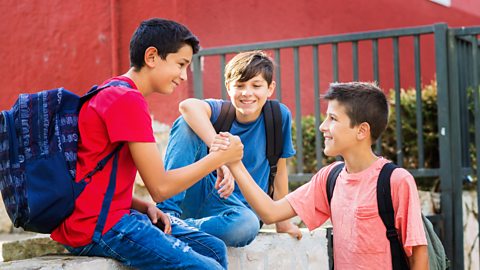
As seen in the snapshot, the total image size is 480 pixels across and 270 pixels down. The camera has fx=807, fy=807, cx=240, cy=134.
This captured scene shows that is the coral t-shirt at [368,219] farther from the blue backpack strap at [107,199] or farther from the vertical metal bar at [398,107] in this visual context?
the vertical metal bar at [398,107]

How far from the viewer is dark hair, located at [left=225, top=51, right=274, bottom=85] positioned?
4.03m

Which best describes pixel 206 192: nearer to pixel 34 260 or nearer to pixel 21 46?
pixel 34 260

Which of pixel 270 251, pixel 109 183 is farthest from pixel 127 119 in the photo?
pixel 270 251

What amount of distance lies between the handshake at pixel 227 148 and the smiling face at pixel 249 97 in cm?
76

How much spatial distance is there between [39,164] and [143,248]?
46cm

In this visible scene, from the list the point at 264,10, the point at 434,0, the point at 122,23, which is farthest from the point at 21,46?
the point at 434,0

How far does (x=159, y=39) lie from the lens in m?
3.11

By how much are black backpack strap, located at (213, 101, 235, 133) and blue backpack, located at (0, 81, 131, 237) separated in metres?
1.24

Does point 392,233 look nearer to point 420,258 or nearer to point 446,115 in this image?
point 420,258

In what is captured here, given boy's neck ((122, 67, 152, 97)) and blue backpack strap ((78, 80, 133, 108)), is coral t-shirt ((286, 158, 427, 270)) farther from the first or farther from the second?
blue backpack strap ((78, 80, 133, 108))

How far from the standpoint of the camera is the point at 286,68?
8.13 metres

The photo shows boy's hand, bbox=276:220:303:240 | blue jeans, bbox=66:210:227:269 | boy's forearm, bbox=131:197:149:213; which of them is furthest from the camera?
boy's hand, bbox=276:220:303:240

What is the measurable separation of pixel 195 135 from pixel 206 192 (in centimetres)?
29

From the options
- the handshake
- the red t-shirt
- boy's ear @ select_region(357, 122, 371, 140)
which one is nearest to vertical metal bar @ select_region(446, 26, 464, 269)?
boy's ear @ select_region(357, 122, 371, 140)
